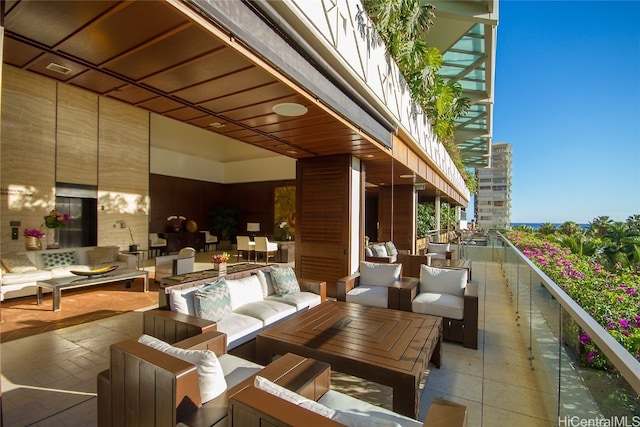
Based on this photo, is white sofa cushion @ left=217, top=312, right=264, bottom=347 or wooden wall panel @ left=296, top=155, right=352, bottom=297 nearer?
white sofa cushion @ left=217, top=312, right=264, bottom=347

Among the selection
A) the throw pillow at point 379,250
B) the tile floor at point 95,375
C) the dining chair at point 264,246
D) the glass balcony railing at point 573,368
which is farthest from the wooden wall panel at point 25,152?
the glass balcony railing at point 573,368

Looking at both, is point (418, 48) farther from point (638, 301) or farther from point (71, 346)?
point (71, 346)

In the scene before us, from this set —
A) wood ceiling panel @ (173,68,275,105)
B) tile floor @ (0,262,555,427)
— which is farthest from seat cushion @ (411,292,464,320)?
wood ceiling panel @ (173,68,275,105)

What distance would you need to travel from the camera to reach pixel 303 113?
317cm

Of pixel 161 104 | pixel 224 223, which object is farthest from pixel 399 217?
pixel 224 223

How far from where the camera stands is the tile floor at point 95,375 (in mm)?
2197

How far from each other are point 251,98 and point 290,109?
1.43 ft

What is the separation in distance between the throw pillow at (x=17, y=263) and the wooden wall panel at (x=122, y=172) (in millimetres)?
3117

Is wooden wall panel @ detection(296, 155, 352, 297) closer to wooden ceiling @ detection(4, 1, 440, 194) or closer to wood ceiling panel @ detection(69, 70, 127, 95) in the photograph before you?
wooden ceiling @ detection(4, 1, 440, 194)

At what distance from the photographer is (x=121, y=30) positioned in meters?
1.75

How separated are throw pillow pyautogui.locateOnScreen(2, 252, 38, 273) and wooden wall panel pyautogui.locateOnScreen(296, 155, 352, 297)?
4.93 meters

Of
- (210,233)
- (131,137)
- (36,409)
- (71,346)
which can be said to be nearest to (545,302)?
(36,409)

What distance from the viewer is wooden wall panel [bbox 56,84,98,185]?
7484 millimetres

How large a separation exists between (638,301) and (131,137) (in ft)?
38.0
